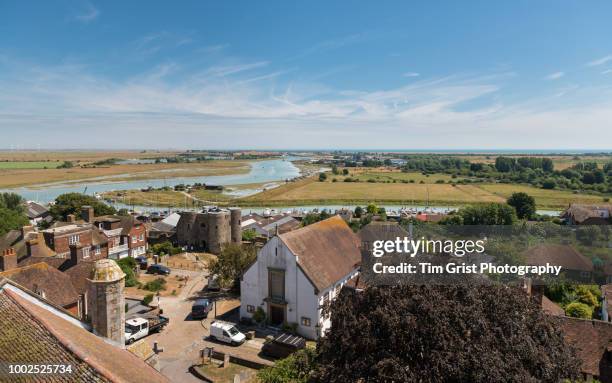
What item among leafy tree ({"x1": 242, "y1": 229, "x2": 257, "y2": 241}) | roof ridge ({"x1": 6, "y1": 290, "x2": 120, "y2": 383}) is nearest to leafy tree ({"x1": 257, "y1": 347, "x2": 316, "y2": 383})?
roof ridge ({"x1": 6, "y1": 290, "x2": 120, "y2": 383})

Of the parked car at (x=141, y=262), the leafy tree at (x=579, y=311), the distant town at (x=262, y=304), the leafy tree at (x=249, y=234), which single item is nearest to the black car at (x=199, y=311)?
the distant town at (x=262, y=304)

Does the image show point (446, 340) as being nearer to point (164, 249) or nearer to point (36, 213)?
point (164, 249)

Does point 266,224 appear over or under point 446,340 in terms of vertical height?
under

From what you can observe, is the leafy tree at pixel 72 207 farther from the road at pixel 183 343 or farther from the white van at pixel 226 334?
the white van at pixel 226 334

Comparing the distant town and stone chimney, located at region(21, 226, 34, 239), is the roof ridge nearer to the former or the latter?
the distant town

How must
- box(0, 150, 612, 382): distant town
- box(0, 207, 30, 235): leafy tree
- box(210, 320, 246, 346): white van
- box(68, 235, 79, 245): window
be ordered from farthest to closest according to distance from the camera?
box(0, 207, 30, 235): leafy tree
box(68, 235, 79, 245): window
box(210, 320, 246, 346): white van
box(0, 150, 612, 382): distant town

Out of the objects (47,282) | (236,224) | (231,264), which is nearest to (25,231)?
(47,282)

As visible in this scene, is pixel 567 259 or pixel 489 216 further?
pixel 489 216
